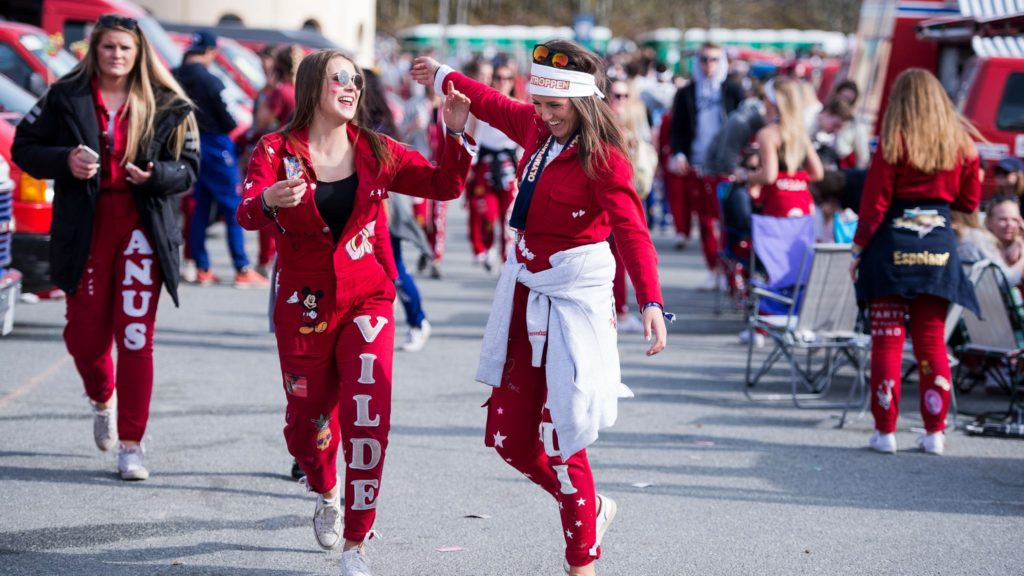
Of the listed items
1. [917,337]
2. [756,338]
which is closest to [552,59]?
[917,337]

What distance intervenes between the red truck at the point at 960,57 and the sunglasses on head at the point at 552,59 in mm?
4235

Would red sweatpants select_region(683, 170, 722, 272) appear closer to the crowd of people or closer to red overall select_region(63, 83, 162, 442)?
the crowd of people

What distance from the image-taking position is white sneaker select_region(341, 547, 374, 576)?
4746 millimetres

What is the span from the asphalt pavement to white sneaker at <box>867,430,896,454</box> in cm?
6

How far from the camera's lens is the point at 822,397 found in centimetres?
A: 850

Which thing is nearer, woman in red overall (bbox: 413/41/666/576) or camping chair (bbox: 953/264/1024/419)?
woman in red overall (bbox: 413/41/666/576)

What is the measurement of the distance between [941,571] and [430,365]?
4603 millimetres

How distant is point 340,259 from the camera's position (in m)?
4.84

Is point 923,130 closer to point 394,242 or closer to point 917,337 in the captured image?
point 917,337

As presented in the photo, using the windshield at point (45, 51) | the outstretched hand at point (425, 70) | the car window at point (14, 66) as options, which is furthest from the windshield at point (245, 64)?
the outstretched hand at point (425, 70)

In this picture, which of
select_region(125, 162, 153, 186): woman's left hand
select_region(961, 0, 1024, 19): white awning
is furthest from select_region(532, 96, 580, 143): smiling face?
select_region(961, 0, 1024, 19): white awning

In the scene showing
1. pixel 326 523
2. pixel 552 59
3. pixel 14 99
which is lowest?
pixel 326 523

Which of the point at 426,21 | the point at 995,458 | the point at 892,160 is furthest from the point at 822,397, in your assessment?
the point at 426,21

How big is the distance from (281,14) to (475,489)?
125 feet
